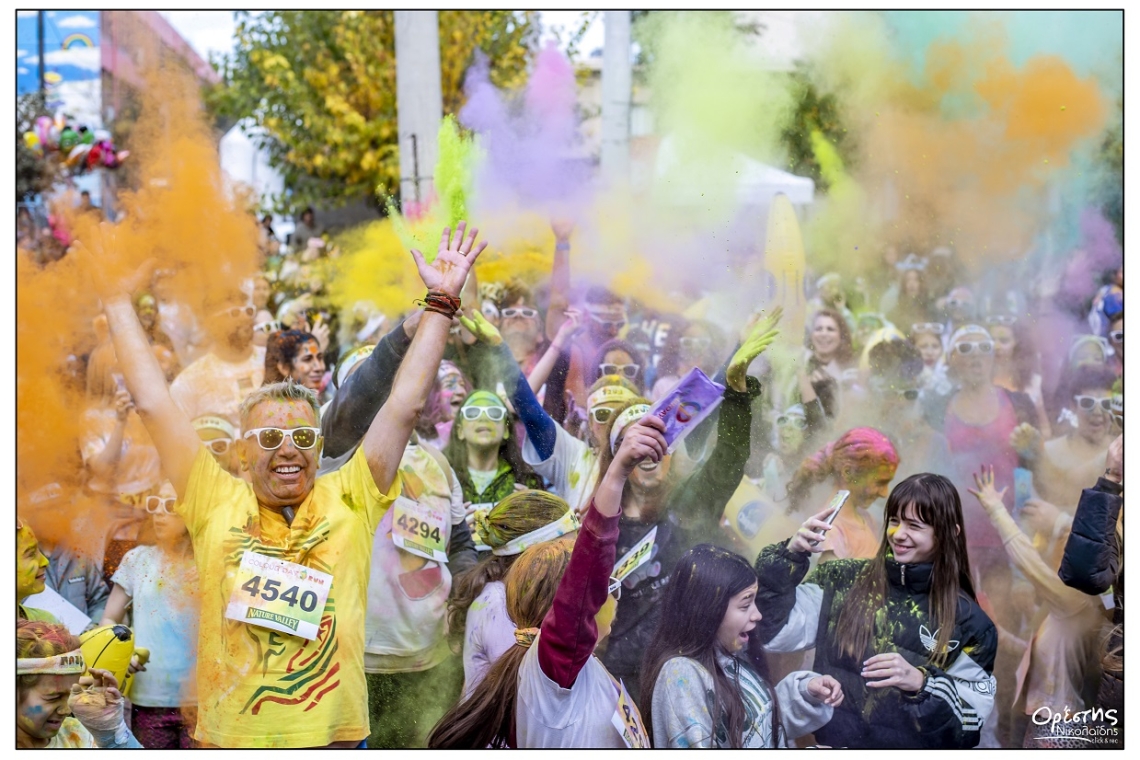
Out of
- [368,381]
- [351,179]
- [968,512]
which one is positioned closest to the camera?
[368,381]

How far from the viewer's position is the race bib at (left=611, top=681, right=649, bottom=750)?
3240 mm

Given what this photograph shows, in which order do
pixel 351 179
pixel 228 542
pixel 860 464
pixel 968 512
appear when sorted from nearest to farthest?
pixel 228 542, pixel 860 464, pixel 968 512, pixel 351 179

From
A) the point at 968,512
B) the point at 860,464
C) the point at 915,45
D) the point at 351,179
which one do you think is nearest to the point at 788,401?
the point at 860,464

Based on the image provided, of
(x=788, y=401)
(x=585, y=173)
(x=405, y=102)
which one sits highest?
(x=405, y=102)

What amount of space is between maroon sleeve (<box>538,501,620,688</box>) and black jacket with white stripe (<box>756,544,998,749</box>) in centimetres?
73

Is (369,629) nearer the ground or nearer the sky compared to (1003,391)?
nearer the ground

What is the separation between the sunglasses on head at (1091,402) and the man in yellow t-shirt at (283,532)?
8.41 feet

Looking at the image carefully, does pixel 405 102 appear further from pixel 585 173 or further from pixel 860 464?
pixel 860 464

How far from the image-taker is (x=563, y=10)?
13.8ft

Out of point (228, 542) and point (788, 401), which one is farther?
point (788, 401)

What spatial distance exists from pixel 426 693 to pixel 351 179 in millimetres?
3999

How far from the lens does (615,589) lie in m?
3.47

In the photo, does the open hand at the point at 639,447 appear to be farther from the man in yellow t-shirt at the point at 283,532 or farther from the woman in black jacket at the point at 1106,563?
the woman in black jacket at the point at 1106,563

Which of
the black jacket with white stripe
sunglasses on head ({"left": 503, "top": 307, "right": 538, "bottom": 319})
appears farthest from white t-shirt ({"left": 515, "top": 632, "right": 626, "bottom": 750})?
sunglasses on head ({"left": 503, "top": 307, "right": 538, "bottom": 319})
